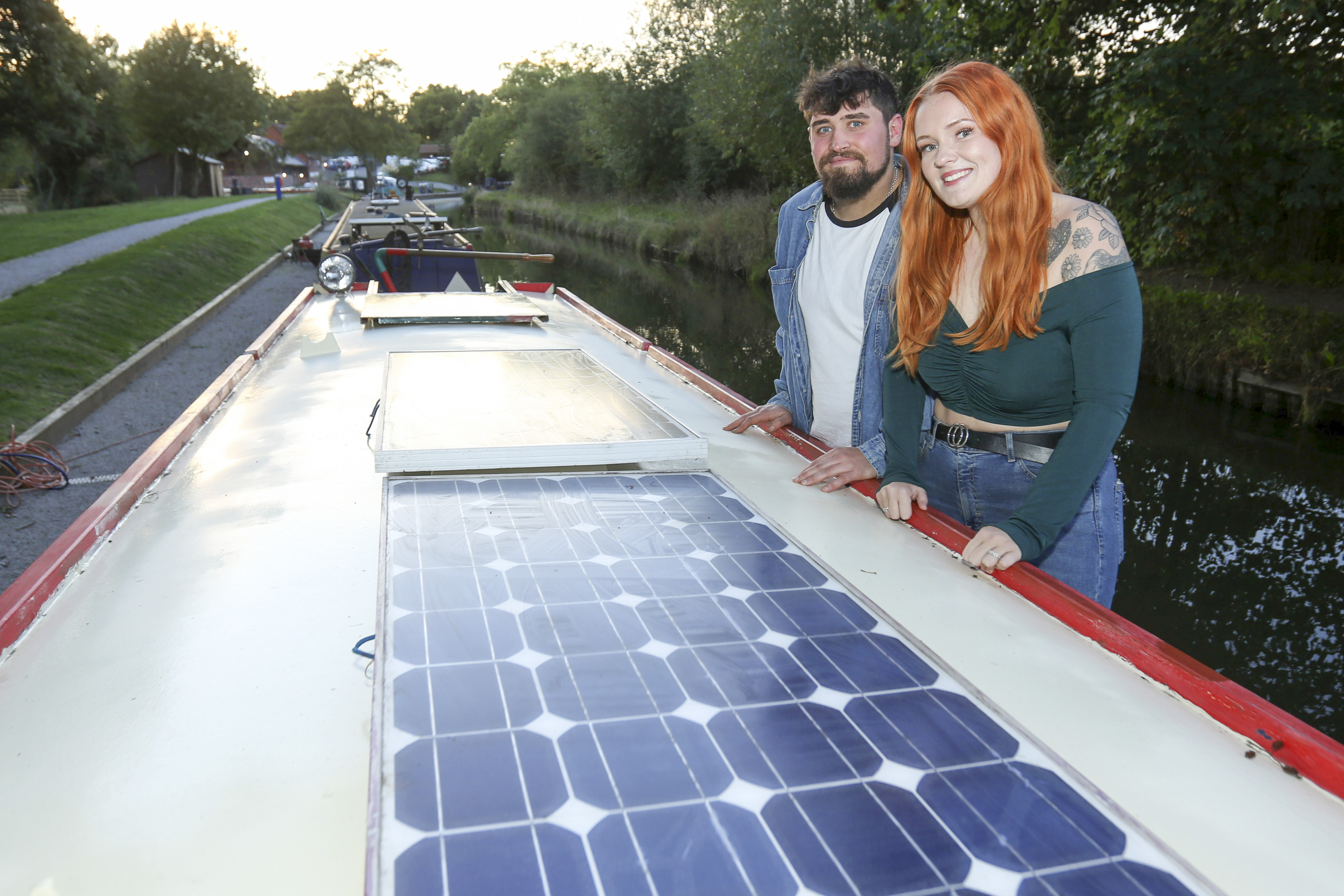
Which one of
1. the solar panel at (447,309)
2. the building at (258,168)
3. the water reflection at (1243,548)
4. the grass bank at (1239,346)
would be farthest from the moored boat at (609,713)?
the building at (258,168)

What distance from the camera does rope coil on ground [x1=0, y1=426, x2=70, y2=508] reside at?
5883 mm

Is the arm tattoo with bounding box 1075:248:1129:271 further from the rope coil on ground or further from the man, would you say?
the rope coil on ground

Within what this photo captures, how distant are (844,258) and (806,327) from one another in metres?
0.30

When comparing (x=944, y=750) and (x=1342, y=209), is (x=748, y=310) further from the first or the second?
(x=944, y=750)

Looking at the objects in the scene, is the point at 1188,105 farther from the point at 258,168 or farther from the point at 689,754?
the point at 258,168

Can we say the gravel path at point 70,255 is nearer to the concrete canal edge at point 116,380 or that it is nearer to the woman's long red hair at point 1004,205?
the concrete canal edge at point 116,380

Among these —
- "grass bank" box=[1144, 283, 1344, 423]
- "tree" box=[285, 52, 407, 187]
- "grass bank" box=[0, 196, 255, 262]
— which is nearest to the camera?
"grass bank" box=[1144, 283, 1344, 423]

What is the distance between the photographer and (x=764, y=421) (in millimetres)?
2973

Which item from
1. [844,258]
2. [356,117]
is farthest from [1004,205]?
[356,117]

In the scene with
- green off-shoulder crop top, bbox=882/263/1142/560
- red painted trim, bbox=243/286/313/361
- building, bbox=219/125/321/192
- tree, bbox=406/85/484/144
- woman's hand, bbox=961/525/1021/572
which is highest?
tree, bbox=406/85/484/144

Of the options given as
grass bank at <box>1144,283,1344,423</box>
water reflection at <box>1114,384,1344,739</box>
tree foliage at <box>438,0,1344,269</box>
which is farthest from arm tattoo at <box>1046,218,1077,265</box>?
grass bank at <box>1144,283,1344,423</box>

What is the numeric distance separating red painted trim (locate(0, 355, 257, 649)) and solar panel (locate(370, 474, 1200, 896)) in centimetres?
76

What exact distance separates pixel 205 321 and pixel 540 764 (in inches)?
573

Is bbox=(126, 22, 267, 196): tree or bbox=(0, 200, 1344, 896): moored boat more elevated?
bbox=(126, 22, 267, 196): tree
